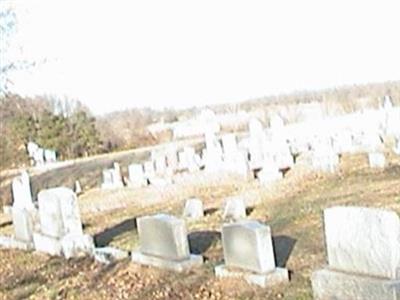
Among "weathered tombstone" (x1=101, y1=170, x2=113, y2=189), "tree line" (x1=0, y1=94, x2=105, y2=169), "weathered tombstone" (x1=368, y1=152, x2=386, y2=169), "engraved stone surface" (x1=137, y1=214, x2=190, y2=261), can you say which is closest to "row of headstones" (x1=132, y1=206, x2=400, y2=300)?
"engraved stone surface" (x1=137, y1=214, x2=190, y2=261)

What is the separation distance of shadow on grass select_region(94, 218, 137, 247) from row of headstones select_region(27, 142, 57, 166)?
26.9 m

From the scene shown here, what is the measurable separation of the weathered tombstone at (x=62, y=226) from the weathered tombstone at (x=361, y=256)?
20.5 ft

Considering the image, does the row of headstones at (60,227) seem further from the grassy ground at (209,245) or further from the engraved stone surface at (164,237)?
the engraved stone surface at (164,237)

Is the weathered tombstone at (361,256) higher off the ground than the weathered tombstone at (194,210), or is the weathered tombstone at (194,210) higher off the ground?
the weathered tombstone at (361,256)

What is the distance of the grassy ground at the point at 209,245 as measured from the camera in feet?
28.8

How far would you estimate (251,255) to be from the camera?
8523mm

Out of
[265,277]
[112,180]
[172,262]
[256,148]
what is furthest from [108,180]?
[265,277]

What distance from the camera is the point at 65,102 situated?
181 ft

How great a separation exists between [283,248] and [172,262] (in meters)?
1.58

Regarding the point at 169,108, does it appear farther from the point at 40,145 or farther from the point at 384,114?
the point at 384,114

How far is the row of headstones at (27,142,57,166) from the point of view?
41969 mm

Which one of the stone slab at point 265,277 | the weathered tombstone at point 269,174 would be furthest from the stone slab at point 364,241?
the weathered tombstone at point 269,174

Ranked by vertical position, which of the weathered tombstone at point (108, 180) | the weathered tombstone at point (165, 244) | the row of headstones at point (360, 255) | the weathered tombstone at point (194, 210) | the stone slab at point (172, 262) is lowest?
the weathered tombstone at point (108, 180)

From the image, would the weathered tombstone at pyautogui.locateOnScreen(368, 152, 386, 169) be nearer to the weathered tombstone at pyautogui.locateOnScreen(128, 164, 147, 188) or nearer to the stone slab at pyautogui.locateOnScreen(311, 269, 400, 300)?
the weathered tombstone at pyautogui.locateOnScreen(128, 164, 147, 188)
